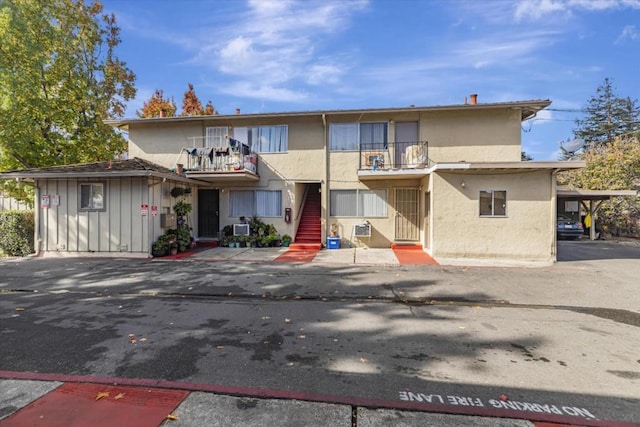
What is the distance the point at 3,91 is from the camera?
1392 cm

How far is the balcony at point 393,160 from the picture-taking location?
1248 cm

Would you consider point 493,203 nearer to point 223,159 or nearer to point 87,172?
point 223,159

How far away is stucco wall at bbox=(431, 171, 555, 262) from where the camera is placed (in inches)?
418

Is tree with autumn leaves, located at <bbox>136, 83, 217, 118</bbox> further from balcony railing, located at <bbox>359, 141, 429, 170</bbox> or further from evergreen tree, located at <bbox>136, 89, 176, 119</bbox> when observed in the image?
balcony railing, located at <bbox>359, 141, 429, 170</bbox>

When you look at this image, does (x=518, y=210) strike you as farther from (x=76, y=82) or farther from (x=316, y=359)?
(x=76, y=82)

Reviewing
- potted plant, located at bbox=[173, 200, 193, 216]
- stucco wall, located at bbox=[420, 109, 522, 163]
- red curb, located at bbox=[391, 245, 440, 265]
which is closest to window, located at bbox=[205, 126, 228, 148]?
potted plant, located at bbox=[173, 200, 193, 216]

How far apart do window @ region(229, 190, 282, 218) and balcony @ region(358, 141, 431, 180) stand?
13.1 feet

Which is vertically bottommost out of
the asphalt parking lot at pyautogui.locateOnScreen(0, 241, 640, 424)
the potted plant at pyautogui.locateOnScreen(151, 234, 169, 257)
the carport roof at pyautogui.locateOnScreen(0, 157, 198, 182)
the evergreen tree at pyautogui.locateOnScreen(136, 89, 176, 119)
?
the asphalt parking lot at pyautogui.locateOnScreen(0, 241, 640, 424)

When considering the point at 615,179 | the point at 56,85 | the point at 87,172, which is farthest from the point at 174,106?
the point at 615,179

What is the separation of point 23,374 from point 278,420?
2967 millimetres

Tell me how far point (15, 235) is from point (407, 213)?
1563cm

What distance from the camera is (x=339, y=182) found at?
1398 centimetres

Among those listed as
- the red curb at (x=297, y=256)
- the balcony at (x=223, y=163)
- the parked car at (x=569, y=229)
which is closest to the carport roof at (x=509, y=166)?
the red curb at (x=297, y=256)

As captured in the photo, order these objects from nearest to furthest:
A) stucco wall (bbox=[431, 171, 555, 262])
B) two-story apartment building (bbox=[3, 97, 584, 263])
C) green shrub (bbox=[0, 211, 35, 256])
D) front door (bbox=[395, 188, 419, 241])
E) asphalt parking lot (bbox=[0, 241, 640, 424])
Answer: asphalt parking lot (bbox=[0, 241, 640, 424]) < stucco wall (bbox=[431, 171, 555, 262]) < two-story apartment building (bbox=[3, 97, 584, 263]) < green shrub (bbox=[0, 211, 35, 256]) < front door (bbox=[395, 188, 419, 241])
